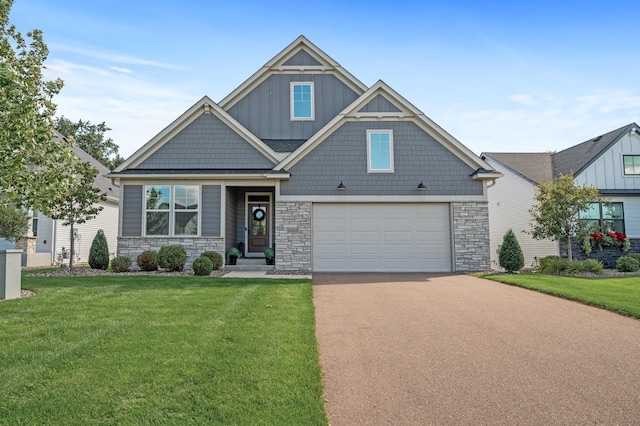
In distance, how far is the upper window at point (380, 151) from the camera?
12.9m

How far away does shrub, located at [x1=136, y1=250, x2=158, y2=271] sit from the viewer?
38.7 feet

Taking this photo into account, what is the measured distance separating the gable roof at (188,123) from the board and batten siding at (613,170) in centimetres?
1402

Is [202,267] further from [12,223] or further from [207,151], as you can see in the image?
[12,223]

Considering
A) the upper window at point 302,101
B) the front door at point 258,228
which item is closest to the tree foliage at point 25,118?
the front door at point 258,228

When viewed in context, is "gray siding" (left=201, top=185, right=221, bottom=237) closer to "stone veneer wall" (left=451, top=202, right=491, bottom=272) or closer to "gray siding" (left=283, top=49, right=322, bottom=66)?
"gray siding" (left=283, top=49, right=322, bottom=66)

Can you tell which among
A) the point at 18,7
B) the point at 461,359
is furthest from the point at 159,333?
the point at 18,7

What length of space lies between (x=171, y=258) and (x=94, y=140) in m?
34.3

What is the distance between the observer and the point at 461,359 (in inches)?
166

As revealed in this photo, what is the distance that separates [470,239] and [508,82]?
5110 millimetres

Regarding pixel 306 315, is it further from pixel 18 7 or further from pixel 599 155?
pixel 599 155

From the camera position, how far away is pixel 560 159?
19.7 m

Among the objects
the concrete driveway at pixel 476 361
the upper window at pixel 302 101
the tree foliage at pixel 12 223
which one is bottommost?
the concrete driveway at pixel 476 361

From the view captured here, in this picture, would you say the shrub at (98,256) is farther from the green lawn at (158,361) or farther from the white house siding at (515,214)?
the white house siding at (515,214)

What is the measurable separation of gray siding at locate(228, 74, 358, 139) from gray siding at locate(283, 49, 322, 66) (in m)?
0.53
